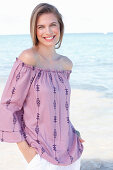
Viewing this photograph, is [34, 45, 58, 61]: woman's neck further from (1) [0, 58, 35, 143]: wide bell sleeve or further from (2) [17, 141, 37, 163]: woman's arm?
(2) [17, 141, 37, 163]: woman's arm

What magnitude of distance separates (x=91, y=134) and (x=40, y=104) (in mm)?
3224

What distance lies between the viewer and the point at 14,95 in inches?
76.0

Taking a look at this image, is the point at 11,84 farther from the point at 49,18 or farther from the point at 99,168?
the point at 99,168

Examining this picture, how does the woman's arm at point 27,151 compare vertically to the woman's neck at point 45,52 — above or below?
below

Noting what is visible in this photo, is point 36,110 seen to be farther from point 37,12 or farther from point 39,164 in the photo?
point 37,12

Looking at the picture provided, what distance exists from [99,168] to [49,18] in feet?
7.78

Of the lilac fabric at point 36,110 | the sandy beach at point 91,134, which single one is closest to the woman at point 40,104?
the lilac fabric at point 36,110

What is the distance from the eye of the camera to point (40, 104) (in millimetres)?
1952

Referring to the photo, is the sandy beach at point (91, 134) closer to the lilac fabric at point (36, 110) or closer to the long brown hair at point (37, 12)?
the lilac fabric at point (36, 110)

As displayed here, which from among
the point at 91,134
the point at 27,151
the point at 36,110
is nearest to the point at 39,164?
the point at 27,151

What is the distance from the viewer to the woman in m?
1.92

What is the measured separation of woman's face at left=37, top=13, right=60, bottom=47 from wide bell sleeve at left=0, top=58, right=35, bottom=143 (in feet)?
0.74

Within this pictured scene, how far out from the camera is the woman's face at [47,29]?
80.4 inches

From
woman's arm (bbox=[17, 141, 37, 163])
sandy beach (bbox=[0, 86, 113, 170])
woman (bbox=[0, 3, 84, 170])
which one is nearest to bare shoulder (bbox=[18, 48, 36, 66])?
woman (bbox=[0, 3, 84, 170])
